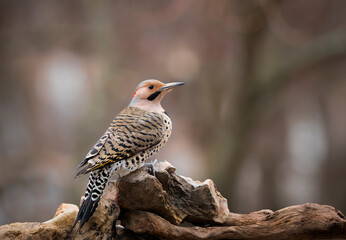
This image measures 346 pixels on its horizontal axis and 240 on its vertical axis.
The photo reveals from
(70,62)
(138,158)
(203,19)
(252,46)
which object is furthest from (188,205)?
(70,62)

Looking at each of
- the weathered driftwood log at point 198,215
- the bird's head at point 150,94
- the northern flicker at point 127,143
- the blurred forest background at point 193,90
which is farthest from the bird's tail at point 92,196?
the blurred forest background at point 193,90

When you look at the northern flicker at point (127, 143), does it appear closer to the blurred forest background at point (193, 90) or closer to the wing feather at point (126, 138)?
the wing feather at point (126, 138)

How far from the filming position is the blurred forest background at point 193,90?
5.69 m

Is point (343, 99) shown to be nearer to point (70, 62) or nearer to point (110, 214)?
point (70, 62)

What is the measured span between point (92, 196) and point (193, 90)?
5316 millimetres

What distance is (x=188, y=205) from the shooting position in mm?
2443

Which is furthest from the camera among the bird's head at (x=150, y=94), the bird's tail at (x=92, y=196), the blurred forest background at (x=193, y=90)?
the blurred forest background at (x=193, y=90)

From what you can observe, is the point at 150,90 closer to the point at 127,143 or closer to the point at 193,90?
the point at 127,143

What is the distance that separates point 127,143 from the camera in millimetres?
2334

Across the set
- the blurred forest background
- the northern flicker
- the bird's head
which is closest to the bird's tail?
the northern flicker

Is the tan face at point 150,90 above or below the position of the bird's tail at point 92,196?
above

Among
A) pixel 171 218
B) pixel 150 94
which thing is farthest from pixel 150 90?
pixel 171 218

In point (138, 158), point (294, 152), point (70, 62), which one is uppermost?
point (70, 62)

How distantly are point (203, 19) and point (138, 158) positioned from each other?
5544 mm
